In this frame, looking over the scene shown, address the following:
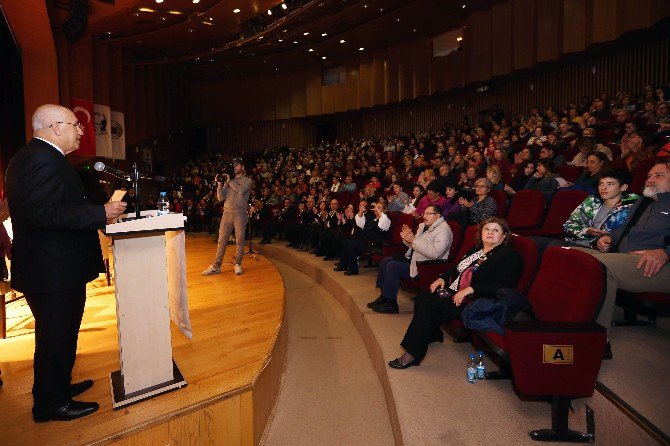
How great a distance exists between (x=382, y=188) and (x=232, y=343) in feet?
16.4

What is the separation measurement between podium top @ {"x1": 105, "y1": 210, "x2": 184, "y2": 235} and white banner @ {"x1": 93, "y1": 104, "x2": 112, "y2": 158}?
878cm

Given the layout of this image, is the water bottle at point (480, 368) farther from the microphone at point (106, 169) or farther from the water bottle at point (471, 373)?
the microphone at point (106, 169)

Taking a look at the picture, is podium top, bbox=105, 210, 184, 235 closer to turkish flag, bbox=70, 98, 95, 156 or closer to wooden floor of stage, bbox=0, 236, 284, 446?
wooden floor of stage, bbox=0, 236, 284, 446

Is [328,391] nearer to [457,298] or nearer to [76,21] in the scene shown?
[457,298]

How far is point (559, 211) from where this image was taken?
318cm

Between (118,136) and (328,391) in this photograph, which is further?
(118,136)

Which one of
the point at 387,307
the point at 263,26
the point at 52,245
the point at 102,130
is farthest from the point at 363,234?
the point at 102,130

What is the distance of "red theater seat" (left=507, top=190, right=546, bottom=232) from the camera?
11.1 feet

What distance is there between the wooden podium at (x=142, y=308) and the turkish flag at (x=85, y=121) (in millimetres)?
7763

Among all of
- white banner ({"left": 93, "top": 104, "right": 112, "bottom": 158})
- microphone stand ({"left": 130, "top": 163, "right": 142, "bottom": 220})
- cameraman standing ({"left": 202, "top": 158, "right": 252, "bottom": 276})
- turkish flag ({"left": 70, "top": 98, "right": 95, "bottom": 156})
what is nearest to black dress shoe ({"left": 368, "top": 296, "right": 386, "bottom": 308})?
cameraman standing ({"left": 202, "top": 158, "right": 252, "bottom": 276})

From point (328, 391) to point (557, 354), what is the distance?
1330mm

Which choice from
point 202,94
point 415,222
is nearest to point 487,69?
point 415,222

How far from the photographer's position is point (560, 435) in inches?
56.3

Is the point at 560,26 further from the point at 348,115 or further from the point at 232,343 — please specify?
the point at 232,343
